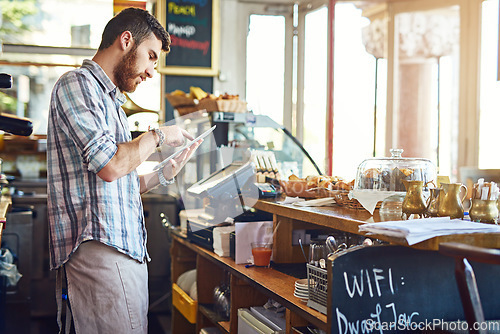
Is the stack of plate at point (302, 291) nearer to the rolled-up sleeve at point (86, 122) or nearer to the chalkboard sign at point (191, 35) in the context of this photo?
the rolled-up sleeve at point (86, 122)

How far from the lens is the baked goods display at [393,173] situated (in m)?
1.99

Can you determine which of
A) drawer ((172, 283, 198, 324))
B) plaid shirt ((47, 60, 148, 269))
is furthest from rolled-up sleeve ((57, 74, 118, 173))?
drawer ((172, 283, 198, 324))

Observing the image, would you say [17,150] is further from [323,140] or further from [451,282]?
[451,282]

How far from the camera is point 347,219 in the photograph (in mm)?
1822

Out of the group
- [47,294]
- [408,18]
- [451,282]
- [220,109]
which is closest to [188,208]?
[220,109]

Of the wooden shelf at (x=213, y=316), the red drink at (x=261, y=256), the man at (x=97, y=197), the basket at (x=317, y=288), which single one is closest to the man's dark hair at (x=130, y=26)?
the man at (x=97, y=197)

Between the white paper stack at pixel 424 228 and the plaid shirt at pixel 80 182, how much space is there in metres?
0.78

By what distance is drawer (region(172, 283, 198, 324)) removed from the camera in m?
3.06

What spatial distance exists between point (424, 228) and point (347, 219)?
13.9 inches

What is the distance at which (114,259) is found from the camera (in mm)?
1798

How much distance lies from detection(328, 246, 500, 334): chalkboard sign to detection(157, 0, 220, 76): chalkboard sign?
4.01 metres

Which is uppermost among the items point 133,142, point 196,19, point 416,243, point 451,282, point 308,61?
point 196,19

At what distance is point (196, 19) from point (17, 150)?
6.92ft

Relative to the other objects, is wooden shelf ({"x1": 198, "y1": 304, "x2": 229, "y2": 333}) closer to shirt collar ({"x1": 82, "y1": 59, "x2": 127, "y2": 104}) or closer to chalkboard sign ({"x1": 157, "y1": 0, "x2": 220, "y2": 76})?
shirt collar ({"x1": 82, "y1": 59, "x2": 127, "y2": 104})
